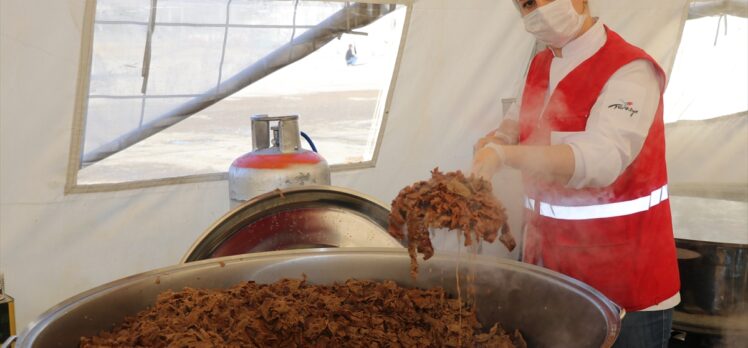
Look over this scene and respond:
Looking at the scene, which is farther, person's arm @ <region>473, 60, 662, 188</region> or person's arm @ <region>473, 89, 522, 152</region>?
person's arm @ <region>473, 89, 522, 152</region>

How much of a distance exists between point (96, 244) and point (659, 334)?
219 centimetres

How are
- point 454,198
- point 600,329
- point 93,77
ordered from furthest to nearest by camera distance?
point 93,77
point 454,198
point 600,329

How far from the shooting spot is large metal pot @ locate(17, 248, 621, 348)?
1.38 metres

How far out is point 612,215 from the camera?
6.32ft

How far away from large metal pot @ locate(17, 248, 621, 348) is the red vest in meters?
0.42

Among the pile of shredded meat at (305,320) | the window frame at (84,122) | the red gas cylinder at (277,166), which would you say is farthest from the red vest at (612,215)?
the window frame at (84,122)

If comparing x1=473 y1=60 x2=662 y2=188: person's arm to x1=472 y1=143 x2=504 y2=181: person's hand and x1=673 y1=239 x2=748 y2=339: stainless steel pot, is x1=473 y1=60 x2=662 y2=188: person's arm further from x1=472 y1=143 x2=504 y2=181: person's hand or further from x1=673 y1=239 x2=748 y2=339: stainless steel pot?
x1=673 y1=239 x2=748 y2=339: stainless steel pot

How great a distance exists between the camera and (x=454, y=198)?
1.57 meters

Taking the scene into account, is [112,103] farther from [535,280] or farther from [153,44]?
[535,280]

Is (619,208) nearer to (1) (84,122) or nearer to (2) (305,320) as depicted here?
(2) (305,320)

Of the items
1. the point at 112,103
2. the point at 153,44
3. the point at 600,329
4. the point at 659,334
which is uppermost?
the point at 153,44

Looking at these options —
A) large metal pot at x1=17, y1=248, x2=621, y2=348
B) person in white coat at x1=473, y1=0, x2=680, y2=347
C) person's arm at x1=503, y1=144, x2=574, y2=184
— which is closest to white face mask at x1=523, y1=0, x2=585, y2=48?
person in white coat at x1=473, y1=0, x2=680, y2=347

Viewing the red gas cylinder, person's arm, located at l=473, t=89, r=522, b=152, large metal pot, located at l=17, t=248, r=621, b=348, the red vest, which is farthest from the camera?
the red gas cylinder

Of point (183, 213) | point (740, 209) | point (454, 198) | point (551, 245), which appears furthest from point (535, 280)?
point (740, 209)
